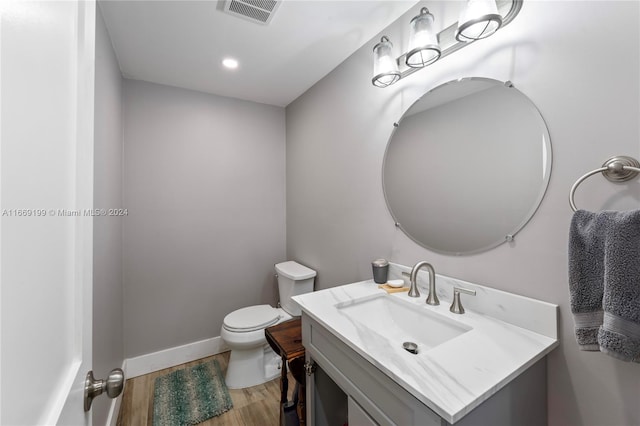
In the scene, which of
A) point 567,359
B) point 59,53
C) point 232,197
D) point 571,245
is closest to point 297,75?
point 232,197

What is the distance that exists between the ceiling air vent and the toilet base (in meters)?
2.17

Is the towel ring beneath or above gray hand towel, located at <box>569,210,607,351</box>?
above

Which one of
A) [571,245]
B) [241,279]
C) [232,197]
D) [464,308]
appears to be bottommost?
[241,279]

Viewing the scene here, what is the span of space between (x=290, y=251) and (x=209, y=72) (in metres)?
1.68

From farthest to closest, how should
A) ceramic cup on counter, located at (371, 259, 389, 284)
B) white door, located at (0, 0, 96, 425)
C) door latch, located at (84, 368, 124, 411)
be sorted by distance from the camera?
ceramic cup on counter, located at (371, 259, 389, 284) → door latch, located at (84, 368, 124, 411) → white door, located at (0, 0, 96, 425)

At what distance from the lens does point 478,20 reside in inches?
38.2

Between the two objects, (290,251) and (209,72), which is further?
(290,251)

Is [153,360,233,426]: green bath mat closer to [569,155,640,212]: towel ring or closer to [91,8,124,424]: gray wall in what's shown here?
[91,8,124,424]: gray wall

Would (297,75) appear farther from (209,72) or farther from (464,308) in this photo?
(464,308)

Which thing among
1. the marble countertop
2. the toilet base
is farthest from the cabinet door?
the toilet base

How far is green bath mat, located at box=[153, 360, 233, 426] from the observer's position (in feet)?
5.58

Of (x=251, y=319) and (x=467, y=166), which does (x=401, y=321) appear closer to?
(x=467, y=166)

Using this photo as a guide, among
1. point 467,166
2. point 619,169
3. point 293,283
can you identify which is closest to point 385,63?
point 467,166

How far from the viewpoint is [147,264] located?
2.17 meters
